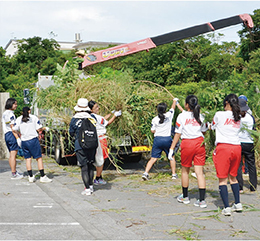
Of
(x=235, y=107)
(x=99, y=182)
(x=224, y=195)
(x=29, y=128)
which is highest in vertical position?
(x=235, y=107)

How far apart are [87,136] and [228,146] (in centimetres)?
267

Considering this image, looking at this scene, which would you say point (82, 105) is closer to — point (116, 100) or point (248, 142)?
point (116, 100)

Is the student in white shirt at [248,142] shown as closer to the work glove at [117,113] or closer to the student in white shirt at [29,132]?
the work glove at [117,113]

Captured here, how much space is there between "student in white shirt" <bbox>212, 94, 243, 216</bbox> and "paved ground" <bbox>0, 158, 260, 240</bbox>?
1.19ft

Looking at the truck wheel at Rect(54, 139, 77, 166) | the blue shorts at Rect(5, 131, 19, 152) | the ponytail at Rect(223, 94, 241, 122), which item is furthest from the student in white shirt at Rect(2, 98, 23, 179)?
the ponytail at Rect(223, 94, 241, 122)

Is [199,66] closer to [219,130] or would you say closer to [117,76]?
[117,76]

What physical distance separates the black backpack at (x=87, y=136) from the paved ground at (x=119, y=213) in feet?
3.05

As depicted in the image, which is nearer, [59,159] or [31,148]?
[31,148]

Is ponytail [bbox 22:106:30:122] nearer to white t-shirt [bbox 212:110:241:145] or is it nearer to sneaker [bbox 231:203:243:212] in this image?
white t-shirt [bbox 212:110:241:145]

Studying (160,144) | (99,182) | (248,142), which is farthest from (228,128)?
(99,182)

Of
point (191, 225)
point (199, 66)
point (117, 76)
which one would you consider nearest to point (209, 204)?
point (191, 225)

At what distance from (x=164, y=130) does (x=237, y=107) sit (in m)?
2.83

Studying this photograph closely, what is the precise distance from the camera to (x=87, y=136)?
726 centimetres

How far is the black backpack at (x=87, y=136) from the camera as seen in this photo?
23.8 feet
